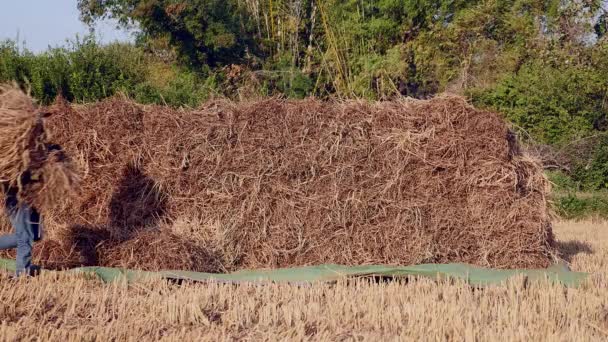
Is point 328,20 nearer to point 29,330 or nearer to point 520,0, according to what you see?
point 520,0

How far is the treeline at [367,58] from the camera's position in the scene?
17.1 metres

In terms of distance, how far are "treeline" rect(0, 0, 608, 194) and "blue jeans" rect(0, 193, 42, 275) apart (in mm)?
8294

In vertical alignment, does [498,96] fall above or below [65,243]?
below

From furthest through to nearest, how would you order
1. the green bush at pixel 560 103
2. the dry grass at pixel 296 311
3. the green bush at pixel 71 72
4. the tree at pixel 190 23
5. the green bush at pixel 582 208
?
1. the green bush at pixel 560 103
2. the tree at pixel 190 23
3. the green bush at pixel 582 208
4. the green bush at pixel 71 72
5. the dry grass at pixel 296 311

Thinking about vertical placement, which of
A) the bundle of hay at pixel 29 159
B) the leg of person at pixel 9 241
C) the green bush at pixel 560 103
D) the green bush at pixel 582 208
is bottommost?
the green bush at pixel 582 208

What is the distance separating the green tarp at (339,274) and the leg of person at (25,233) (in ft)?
1.49

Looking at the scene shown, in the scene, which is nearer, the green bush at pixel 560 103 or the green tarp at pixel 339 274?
the green tarp at pixel 339 274

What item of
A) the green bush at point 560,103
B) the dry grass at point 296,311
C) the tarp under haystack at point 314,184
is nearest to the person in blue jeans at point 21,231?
the dry grass at point 296,311

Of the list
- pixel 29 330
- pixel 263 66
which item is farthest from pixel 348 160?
pixel 263 66

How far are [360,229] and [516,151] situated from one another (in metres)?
2.18

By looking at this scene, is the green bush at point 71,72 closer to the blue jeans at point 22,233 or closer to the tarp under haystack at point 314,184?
the tarp under haystack at point 314,184

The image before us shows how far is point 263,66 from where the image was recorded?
2166 centimetres

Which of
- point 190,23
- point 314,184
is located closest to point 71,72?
point 190,23

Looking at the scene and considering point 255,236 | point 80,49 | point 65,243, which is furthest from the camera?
point 80,49
